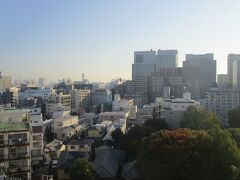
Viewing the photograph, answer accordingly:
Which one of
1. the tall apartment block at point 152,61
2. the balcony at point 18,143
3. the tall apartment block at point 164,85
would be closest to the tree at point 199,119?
the balcony at point 18,143

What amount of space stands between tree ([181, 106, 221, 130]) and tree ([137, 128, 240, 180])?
6.59 meters

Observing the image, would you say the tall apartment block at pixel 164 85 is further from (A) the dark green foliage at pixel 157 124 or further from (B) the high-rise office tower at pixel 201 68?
(A) the dark green foliage at pixel 157 124

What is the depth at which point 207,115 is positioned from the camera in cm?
1942

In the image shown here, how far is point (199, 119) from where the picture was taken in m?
19.4

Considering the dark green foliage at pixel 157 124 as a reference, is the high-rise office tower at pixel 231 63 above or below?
above

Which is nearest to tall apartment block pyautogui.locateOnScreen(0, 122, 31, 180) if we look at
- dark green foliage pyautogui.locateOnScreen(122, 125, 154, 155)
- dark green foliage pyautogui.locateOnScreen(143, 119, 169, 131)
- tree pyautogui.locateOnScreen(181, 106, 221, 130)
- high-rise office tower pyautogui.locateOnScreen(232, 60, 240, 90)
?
dark green foliage pyautogui.locateOnScreen(122, 125, 154, 155)

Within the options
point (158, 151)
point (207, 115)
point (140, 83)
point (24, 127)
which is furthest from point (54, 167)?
point (140, 83)

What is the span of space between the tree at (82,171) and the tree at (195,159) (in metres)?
1.69

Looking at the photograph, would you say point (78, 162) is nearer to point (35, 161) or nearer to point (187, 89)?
point (35, 161)

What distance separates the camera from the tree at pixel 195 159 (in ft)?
35.5

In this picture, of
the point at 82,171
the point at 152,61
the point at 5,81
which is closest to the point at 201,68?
the point at 152,61

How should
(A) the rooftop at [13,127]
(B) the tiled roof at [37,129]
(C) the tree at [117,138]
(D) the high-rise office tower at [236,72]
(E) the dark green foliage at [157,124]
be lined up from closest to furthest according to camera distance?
(A) the rooftop at [13,127]
(B) the tiled roof at [37,129]
(C) the tree at [117,138]
(E) the dark green foliage at [157,124]
(D) the high-rise office tower at [236,72]

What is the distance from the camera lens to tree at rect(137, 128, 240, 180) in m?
10.8

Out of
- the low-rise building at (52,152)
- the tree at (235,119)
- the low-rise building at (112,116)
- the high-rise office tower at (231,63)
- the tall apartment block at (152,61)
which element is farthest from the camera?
the tall apartment block at (152,61)
